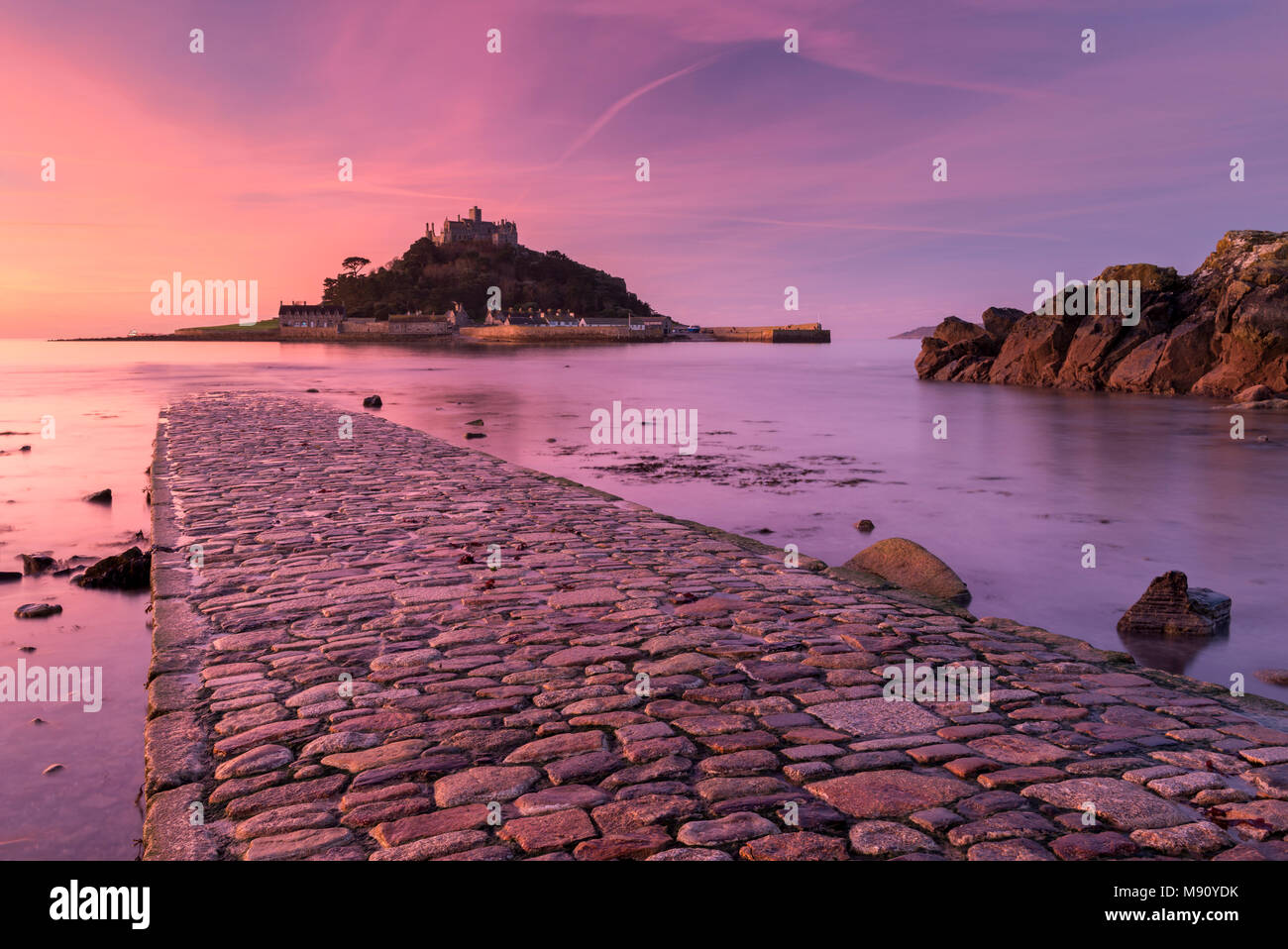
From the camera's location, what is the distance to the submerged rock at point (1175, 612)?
7.39 m

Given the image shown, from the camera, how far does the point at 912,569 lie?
7809mm

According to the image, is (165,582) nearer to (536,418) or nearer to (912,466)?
(912,466)

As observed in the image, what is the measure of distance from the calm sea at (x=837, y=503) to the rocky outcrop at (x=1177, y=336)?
296 cm

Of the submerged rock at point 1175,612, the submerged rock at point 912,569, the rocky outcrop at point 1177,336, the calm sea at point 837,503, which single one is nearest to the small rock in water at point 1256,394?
the rocky outcrop at point 1177,336

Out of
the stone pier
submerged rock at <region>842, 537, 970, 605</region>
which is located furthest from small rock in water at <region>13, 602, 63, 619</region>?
submerged rock at <region>842, 537, 970, 605</region>

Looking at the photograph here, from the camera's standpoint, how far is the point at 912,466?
713 inches

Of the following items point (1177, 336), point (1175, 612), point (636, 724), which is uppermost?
point (1177, 336)

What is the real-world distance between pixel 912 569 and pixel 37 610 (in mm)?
7784

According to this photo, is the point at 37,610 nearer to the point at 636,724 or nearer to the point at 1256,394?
the point at 636,724

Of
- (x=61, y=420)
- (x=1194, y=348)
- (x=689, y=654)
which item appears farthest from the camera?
(x=1194, y=348)

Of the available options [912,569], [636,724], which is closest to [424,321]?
[912,569]

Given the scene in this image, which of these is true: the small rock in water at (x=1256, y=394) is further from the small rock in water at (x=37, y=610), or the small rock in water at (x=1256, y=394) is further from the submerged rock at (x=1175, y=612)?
the small rock in water at (x=37, y=610)
